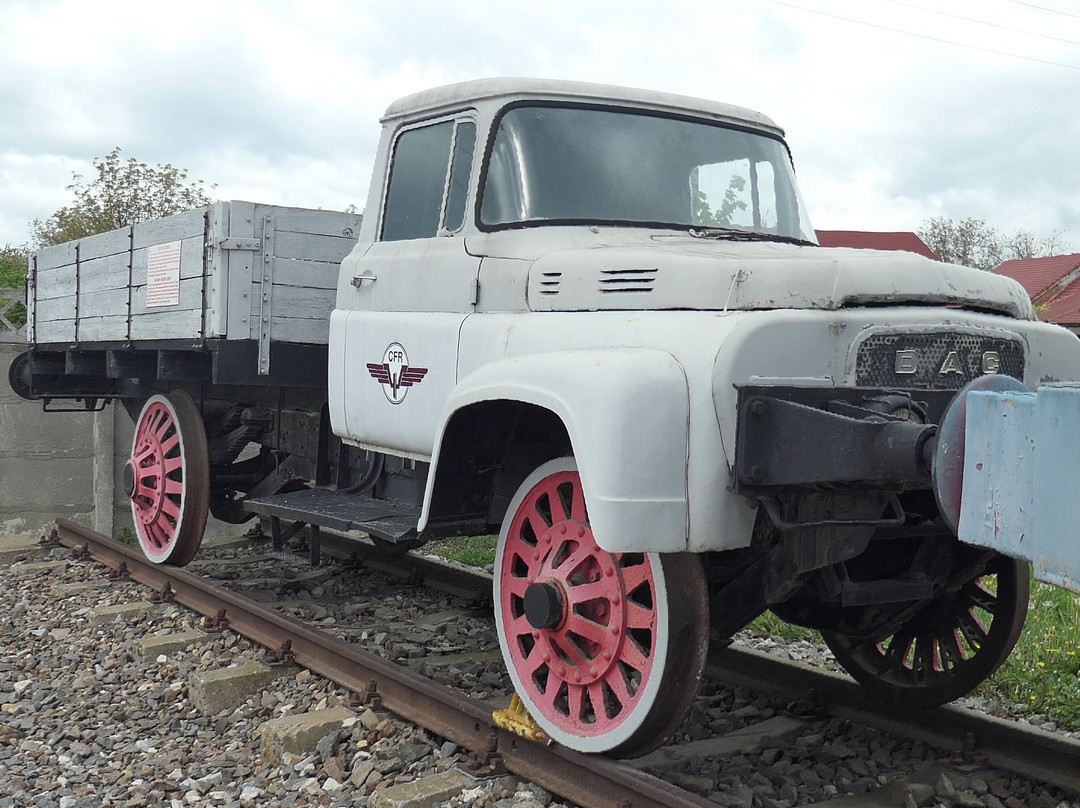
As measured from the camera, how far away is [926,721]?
4566 millimetres

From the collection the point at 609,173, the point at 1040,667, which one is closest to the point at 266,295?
the point at 609,173

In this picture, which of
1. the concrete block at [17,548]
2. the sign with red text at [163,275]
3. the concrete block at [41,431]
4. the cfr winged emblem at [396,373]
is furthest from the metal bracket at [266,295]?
the concrete block at [41,431]

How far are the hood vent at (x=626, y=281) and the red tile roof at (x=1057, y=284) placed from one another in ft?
103

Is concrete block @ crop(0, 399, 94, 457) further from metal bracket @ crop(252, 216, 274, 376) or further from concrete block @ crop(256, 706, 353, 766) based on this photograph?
concrete block @ crop(256, 706, 353, 766)

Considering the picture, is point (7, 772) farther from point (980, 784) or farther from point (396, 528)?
point (980, 784)

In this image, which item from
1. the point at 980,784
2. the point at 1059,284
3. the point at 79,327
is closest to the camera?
the point at 980,784

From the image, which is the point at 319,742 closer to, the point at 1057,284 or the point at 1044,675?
the point at 1044,675

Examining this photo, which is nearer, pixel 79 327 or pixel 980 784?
pixel 980 784

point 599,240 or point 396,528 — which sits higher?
point 599,240

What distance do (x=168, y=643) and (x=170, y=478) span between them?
169 cm

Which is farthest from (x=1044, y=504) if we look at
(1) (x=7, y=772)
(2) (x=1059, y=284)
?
(2) (x=1059, y=284)

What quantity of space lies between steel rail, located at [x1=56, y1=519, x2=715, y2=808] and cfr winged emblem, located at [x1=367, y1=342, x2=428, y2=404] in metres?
1.16

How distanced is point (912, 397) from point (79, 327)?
6.50 metres

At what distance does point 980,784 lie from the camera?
13.4 ft
